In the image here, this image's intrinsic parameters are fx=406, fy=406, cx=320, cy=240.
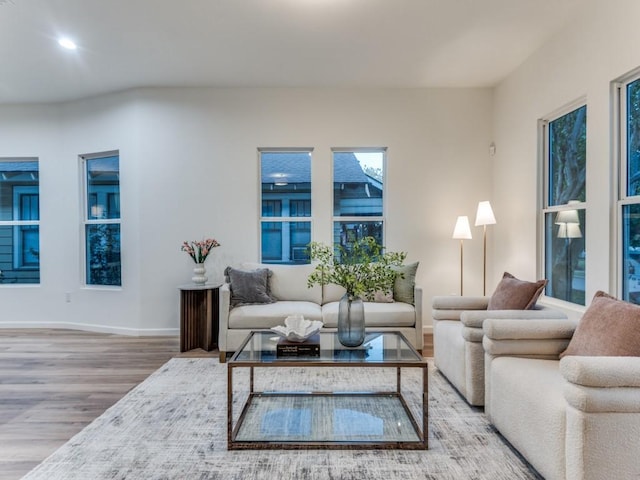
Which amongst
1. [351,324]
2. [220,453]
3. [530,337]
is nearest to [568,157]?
[530,337]

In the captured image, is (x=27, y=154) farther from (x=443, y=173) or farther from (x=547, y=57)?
(x=547, y=57)

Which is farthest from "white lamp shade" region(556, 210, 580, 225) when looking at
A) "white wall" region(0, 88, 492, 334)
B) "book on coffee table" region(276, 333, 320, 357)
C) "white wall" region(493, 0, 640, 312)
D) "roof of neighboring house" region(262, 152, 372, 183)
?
"book on coffee table" region(276, 333, 320, 357)

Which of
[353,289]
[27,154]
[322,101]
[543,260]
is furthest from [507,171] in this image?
[27,154]

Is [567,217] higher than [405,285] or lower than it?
higher

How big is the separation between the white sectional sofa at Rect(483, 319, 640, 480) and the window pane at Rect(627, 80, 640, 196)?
143 cm

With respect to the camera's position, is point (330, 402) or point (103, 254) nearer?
point (330, 402)

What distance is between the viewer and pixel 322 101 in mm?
4785

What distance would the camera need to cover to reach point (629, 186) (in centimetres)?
279

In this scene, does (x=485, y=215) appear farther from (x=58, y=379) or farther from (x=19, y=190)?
(x=19, y=190)

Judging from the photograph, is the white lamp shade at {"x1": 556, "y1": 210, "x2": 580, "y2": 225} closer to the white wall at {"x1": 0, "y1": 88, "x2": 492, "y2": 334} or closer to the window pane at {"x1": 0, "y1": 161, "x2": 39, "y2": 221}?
the white wall at {"x1": 0, "y1": 88, "x2": 492, "y2": 334}

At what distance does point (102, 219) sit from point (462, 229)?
4.37 meters

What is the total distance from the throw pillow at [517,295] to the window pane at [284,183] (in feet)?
8.06

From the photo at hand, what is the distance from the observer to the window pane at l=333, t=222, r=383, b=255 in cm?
493

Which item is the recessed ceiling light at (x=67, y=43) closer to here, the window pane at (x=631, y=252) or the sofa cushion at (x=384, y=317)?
the sofa cushion at (x=384, y=317)
